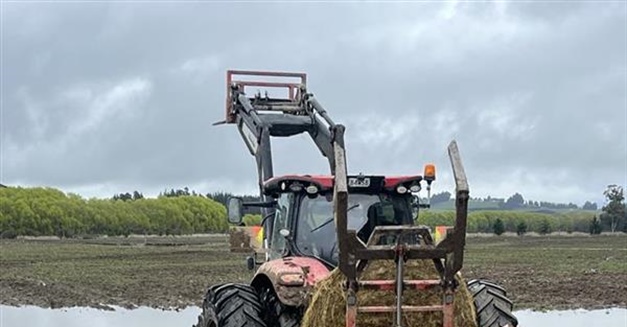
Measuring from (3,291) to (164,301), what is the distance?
445cm

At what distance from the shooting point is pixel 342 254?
6.46 m

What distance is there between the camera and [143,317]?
17.3 m

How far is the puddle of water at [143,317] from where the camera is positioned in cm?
1614

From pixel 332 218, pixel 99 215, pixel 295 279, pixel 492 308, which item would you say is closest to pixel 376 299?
pixel 295 279

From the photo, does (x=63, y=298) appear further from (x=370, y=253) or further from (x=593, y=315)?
(x=370, y=253)

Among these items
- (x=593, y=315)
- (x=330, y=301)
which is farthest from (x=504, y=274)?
(x=330, y=301)

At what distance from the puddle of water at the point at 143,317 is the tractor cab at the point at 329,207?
7.81 meters

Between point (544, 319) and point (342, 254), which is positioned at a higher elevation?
point (342, 254)

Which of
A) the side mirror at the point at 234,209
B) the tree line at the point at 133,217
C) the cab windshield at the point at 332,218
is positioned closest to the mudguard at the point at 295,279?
the cab windshield at the point at 332,218

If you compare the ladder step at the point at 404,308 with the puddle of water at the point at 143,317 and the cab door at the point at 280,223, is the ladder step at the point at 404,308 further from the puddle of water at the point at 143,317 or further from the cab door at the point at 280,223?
the puddle of water at the point at 143,317

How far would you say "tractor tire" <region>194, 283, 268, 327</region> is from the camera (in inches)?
309

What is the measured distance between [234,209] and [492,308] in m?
2.83

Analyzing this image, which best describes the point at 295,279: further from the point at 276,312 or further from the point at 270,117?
the point at 270,117

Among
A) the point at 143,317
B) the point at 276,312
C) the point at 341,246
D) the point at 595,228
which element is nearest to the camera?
the point at 341,246
